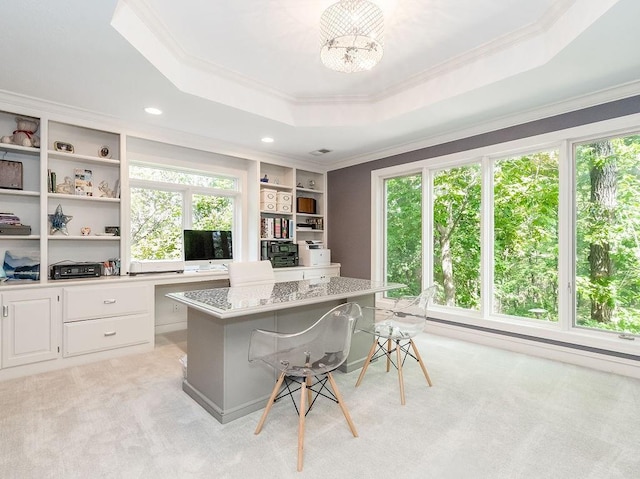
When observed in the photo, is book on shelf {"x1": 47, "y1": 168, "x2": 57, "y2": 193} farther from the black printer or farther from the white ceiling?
the black printer

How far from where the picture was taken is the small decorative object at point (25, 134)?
302 cm

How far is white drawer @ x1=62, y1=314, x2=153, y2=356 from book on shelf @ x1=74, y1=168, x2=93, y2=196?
1324 mm

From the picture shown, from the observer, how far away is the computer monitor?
13.1ft

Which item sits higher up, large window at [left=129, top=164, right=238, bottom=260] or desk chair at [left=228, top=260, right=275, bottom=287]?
large window at [left=129, top=164, right=238, bottom=260]

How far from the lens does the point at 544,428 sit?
1.97 metres

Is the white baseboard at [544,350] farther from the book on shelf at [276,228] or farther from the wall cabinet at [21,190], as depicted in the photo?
the wall cabinet at [21,190]

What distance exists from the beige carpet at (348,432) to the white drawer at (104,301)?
525mm

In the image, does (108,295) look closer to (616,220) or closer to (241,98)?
(241,98)

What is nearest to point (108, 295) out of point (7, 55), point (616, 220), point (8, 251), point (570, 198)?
point (8, 251)

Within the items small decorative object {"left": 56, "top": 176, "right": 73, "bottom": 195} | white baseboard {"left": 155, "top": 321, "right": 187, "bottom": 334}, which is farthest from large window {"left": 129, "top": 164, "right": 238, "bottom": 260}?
white baseboard {"left": 155, "top": 321, "right": 187, "bottom": 334}

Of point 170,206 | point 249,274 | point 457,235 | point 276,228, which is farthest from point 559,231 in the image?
point 170,206

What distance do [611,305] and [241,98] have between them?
12.7 ft

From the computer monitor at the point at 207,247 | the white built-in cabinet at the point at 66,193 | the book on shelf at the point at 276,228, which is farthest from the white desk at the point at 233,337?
the book on shelf at the point at 276,228

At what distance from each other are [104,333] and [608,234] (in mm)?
4703
